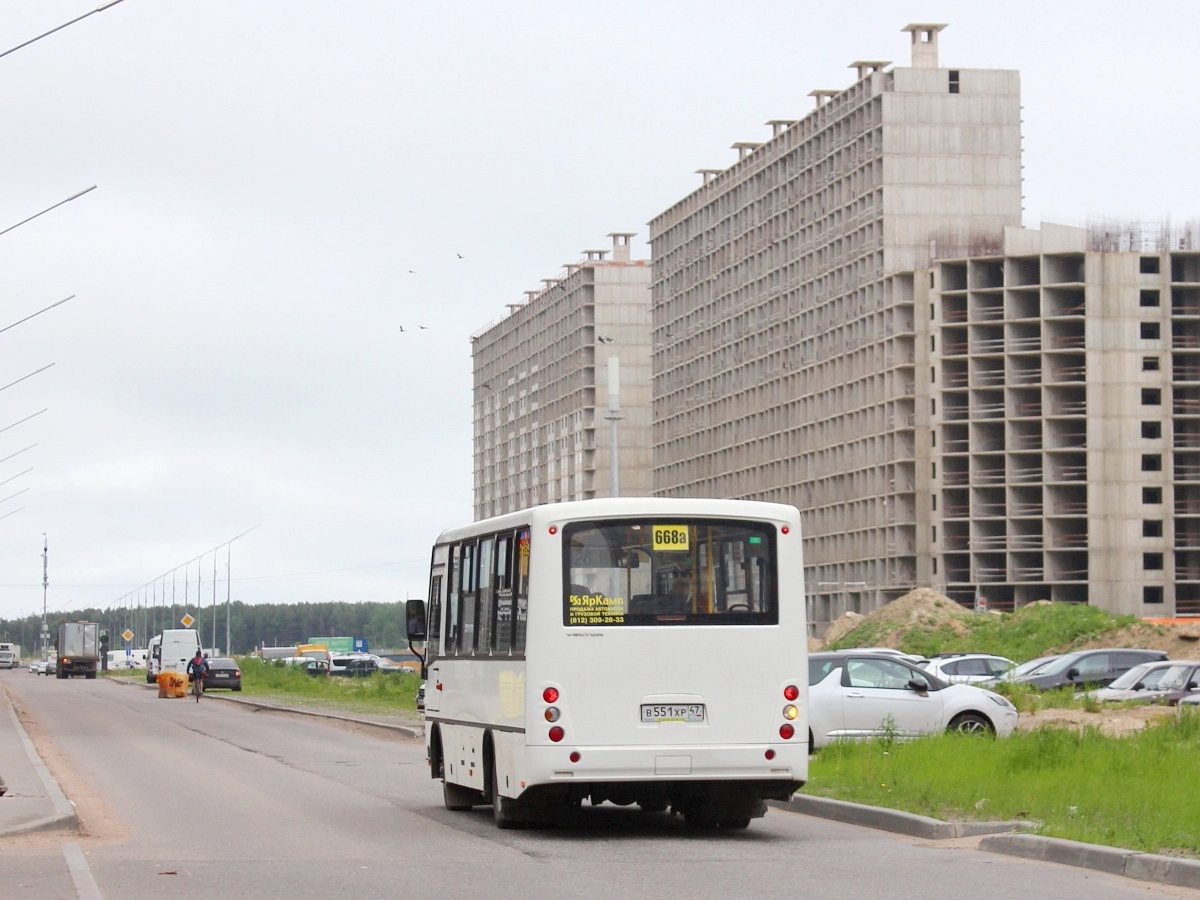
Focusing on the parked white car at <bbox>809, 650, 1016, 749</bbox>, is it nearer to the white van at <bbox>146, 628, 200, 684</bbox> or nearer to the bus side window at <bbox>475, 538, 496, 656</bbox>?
the bus side window at <bbox>475, 538, 496, 656</bbox>

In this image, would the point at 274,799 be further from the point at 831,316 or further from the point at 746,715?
the point at 831,316

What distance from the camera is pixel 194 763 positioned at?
27.8 metres

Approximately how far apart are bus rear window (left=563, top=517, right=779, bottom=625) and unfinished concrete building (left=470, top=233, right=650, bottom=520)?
133 meters

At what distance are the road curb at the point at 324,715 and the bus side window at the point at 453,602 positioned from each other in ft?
49.2

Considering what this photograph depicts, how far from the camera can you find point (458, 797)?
18703mm

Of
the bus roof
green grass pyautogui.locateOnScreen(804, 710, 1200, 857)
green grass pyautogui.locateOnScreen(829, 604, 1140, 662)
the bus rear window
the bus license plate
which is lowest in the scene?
green grass pyautogui.locateOnScreen(829, 604, 1140, 662)

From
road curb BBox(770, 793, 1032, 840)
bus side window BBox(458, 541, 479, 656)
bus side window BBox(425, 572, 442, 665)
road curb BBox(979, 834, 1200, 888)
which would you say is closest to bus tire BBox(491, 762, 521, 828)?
bus side window BBox(458, 541, 479, 656)

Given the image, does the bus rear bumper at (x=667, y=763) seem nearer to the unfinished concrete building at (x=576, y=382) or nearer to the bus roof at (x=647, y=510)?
the bus roof at (x=647, y=510)

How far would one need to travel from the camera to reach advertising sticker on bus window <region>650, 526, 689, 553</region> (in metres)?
15.6

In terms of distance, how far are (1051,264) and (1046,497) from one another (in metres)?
13.3

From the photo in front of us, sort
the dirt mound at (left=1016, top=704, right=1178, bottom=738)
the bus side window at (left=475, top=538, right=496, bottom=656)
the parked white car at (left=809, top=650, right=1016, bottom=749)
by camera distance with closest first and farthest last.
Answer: the bus side window at (left=475, top=538, right=496, bottom=656), the parked white car at (left=809, top=650, right=1016, bottom=749), the dirt mound at (left=1016, top=704, right=1178, bottom=738)

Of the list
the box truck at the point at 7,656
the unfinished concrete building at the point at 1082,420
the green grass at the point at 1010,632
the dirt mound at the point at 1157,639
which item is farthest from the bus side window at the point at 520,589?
the box truck at the point at 7,656

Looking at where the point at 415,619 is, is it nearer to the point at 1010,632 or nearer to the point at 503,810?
the point at 503,810

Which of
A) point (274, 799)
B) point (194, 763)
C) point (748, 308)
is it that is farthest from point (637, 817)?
point (748, 308)
